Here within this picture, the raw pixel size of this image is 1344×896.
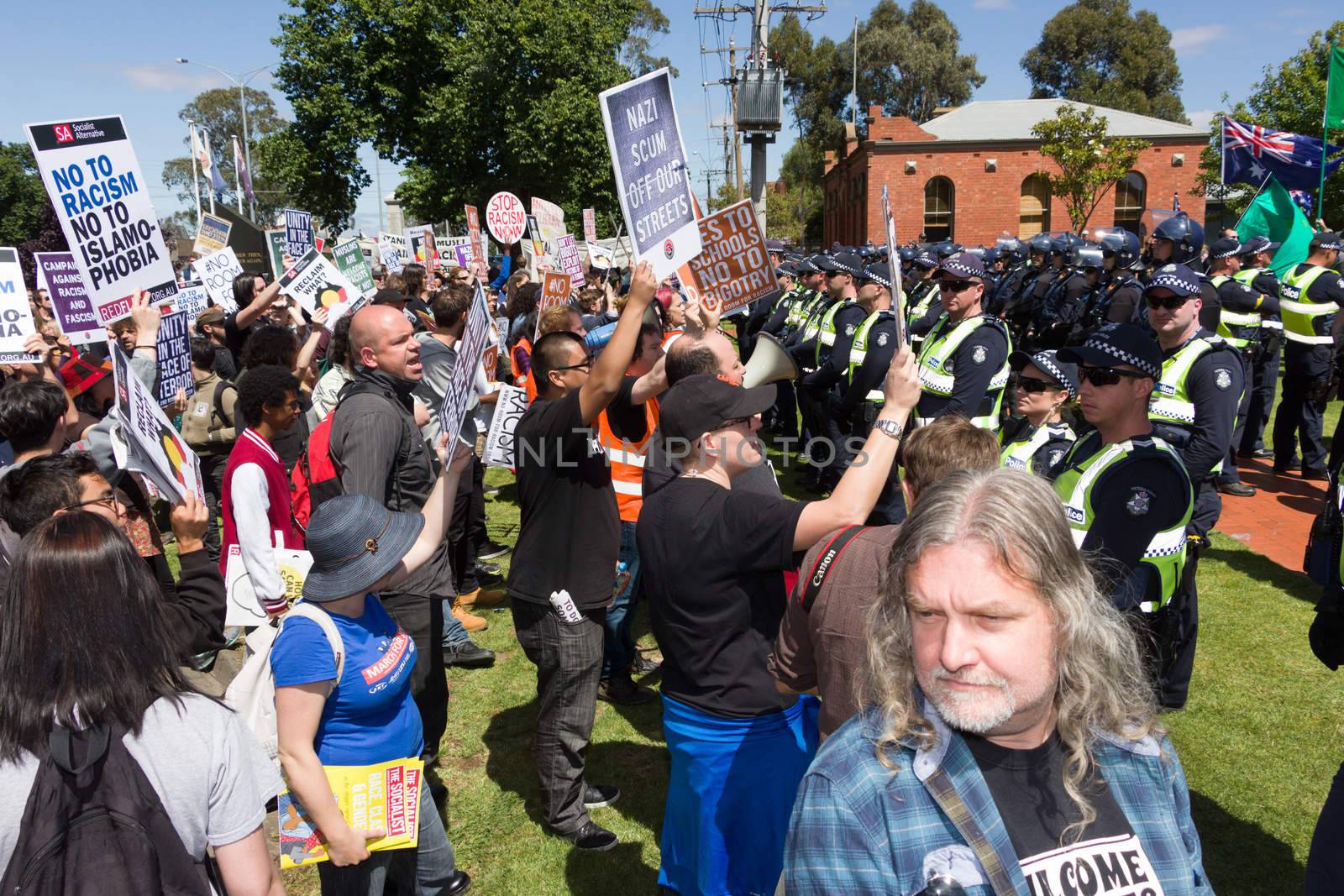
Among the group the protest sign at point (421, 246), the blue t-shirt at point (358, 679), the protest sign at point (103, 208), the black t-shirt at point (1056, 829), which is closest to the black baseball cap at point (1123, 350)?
the black t-shirt at point (1056, 829)

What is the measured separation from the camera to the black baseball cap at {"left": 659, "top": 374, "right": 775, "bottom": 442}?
2.86m

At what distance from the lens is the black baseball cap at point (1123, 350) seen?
3311 millimetres

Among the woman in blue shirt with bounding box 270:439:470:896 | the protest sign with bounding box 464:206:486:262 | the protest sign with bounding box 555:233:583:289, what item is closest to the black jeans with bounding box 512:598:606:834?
the woman in blue shirt with bounding box 270:439:470:896

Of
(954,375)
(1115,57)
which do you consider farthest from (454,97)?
(1115,57)

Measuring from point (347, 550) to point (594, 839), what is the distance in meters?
2.08

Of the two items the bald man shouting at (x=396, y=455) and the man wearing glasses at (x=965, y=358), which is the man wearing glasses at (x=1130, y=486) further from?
the bald man shouting at (x=396, y=455)

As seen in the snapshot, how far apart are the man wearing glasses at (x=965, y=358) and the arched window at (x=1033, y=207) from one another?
4466 cm

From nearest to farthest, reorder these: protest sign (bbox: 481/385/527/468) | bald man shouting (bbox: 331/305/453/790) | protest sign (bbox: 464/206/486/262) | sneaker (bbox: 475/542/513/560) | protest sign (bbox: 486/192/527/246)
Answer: bald man shouting (bbox: 331/305/453/790)
protest sign (bbox: 481/385/527/468)
sneaker (bbox: 475/542/513/560)
protest sign (bbox: 486/192/527/246)
protest sign (bbox: 464/206/486/262)

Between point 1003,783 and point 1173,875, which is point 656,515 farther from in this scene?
point 1173,875

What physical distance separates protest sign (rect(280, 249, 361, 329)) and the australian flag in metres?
10.7

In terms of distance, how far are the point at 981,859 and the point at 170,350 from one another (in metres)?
5.94

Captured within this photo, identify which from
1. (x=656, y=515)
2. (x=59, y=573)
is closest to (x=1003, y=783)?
(x=656, y=515)

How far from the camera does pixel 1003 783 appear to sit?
157 centimetres

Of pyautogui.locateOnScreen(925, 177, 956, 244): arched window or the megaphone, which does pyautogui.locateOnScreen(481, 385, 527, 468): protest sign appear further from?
pyautogui.locateOnScreen(925, 177, 956, 244): arched window
